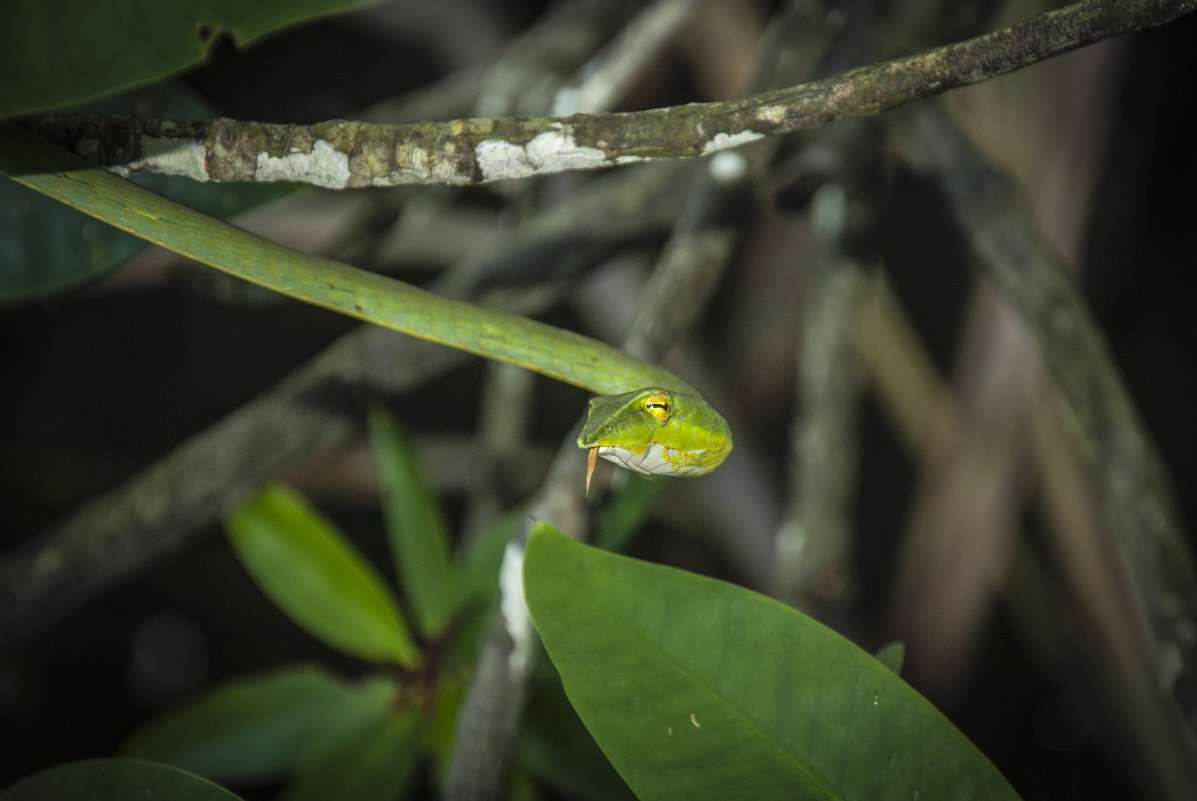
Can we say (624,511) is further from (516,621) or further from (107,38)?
(107,38)

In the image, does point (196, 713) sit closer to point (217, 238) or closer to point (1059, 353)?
point (217, 238)

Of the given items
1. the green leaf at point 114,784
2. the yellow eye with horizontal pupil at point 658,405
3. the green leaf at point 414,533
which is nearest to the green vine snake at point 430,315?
the yellow eye with horizontal pupil at point 658,405

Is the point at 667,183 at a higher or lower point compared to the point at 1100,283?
higher

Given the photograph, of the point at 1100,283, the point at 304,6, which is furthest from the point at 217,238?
the point at 1100,283

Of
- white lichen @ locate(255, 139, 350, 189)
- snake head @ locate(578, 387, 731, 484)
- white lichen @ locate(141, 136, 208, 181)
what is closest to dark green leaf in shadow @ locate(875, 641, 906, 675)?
snake head @ locate(578, 387, 731, 484)

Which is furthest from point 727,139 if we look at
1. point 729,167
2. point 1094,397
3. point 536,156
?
point 1094,397

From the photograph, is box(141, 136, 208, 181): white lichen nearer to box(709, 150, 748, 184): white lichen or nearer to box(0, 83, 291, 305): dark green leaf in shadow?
box(0, 83, 291, 305): dark green leaf in shadow
